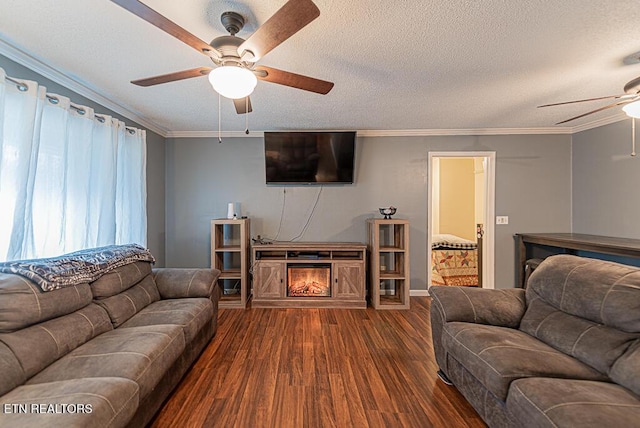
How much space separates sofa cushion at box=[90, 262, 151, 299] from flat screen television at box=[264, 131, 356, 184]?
2.04 meters

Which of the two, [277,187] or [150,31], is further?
[277,187]

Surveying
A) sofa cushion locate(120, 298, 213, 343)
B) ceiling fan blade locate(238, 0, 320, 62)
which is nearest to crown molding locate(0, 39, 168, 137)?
ceiling fan blade locate(238, 0, 320, 62)

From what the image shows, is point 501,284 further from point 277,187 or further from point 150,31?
point 150,31

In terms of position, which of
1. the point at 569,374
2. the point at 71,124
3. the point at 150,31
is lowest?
the point at 569,374

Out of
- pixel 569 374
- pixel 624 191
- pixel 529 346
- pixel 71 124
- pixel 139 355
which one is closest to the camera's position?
pixel 569 374

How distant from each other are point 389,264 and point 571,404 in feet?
9.84

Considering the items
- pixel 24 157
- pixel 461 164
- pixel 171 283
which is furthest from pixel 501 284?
pixel 24 157

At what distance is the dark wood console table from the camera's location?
2675 millimetres

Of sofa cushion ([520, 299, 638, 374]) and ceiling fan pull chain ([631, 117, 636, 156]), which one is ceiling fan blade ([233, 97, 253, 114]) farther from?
ceiling fan pull chain ([631, 117, 636, 156])

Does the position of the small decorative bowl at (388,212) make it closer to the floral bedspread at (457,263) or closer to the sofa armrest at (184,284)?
the floral bedspread at (457,263)

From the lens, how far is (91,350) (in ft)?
Answer: 5.46

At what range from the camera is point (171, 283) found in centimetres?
272

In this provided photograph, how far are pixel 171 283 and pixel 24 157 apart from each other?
146cm

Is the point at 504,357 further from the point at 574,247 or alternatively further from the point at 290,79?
the point at 574,247
